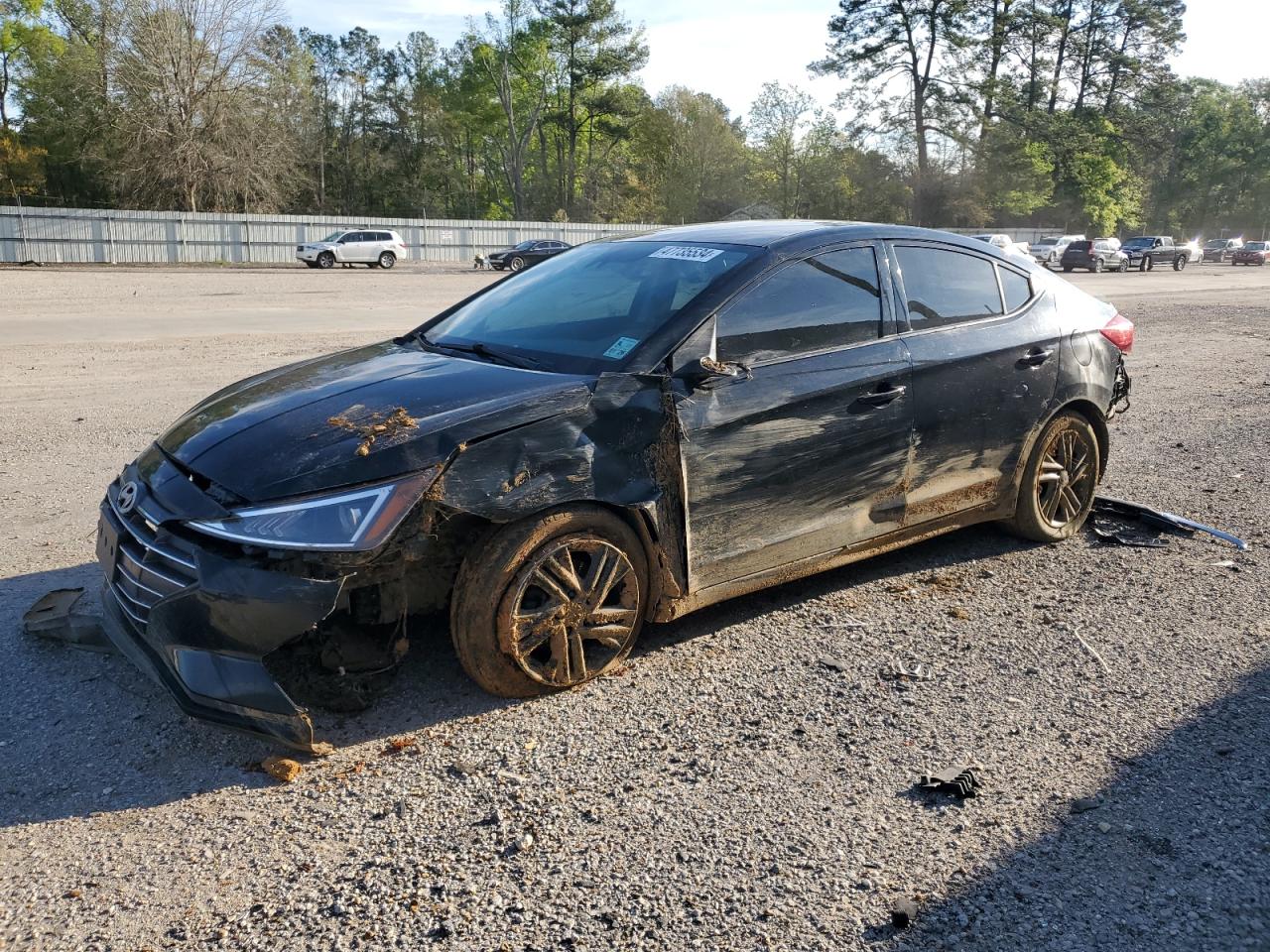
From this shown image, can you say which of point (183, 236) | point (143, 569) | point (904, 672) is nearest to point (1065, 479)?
point (904, 672)

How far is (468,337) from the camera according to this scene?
14.8 ft

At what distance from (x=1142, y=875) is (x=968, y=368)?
2.56 metres

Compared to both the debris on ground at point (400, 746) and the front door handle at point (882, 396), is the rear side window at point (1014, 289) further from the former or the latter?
the debris on ground at point (400, 746)

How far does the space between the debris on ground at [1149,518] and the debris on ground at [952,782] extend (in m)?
2.90

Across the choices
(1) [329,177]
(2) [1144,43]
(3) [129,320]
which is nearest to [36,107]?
(1) [329,177]

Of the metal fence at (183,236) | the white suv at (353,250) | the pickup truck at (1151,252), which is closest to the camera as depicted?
the metal fence at (183,236)

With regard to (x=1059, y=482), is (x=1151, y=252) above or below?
above

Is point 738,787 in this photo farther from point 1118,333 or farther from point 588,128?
point 588,128

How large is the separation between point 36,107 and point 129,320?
52.5 m

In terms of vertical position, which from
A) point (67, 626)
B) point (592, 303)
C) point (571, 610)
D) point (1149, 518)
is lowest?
point (67, 626)

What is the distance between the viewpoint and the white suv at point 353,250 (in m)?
41.5

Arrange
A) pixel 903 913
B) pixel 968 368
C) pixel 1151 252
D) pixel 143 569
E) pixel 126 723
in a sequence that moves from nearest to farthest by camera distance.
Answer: pixel 903 913, pixel 143 569, pixel 126 723, pixel 968 368, pixel 1151 252

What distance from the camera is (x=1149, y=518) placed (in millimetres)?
5855

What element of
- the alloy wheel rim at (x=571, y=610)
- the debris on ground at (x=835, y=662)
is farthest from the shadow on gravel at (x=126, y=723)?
the debris on ground at (x=835, y=662)
